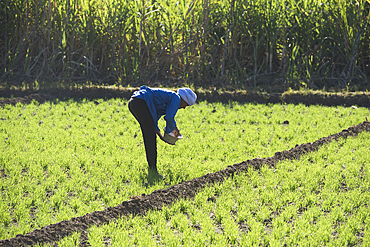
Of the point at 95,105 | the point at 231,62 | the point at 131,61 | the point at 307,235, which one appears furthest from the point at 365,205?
the point at 131,61

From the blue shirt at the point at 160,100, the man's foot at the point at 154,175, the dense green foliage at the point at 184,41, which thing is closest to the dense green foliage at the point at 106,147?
the man's foot at the point at 154,175

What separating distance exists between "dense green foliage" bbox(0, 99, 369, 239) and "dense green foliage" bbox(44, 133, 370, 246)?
0.59 meters

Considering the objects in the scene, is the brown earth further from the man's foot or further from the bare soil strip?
the man's foot

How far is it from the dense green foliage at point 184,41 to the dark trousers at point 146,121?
25.7 feet

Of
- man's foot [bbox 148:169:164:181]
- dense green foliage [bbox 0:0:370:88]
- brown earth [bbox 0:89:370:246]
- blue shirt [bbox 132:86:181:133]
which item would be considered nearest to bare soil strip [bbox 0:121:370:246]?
brown earth [bbox 0:89:370:246]

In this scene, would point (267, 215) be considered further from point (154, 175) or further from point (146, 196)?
point (154, 175)

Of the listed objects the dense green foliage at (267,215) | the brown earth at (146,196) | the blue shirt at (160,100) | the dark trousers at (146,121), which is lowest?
the dense green foliage at (267,215)

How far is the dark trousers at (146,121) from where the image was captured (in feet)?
17.3

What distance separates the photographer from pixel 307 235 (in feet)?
12.9

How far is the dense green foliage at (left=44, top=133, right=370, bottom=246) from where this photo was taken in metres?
3.82

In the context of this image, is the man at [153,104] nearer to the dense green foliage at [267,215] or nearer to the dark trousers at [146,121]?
the dark trousers at [146,121]

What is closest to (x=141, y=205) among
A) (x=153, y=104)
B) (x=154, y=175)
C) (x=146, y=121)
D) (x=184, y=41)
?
(x=154, y=175)

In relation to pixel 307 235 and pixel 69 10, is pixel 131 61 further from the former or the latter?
pixel 307 235

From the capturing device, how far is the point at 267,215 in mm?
4375
